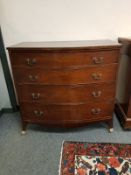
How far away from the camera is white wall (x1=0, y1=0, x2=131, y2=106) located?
1.67 meters

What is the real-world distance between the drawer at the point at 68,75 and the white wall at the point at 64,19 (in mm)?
546

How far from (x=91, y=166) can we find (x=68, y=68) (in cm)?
90

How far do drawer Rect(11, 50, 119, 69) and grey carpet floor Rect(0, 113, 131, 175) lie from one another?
2.70ft

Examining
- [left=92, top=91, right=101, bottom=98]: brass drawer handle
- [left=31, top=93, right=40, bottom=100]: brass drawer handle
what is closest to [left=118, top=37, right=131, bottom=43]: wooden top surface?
[left=92, top=91, right=101, bottom=98]: brass drawer handle

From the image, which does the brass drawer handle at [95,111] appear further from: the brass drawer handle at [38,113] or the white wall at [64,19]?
the white wall at [64,19]

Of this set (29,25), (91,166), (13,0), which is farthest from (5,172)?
(13,0)

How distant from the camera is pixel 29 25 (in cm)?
176

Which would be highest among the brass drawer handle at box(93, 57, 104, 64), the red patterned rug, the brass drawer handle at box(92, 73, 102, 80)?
the brass drawer handle at box(93, 57, 104, 64)

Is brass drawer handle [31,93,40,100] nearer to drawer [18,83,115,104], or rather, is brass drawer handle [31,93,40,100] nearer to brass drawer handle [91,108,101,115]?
drawer [18,83,115,104]


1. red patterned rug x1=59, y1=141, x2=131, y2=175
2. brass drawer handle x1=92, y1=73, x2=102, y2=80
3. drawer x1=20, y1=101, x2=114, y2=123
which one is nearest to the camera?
red patterned rug x1=59, y1=141, x2=131, y2=175

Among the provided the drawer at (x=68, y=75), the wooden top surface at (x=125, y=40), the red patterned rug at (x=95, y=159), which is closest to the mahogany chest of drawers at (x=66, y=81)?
the drawer at (x=68, y=75)

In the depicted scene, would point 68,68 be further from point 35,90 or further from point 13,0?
point 13,0

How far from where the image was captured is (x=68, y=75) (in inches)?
56.8

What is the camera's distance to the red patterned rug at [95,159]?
4.45 feet
